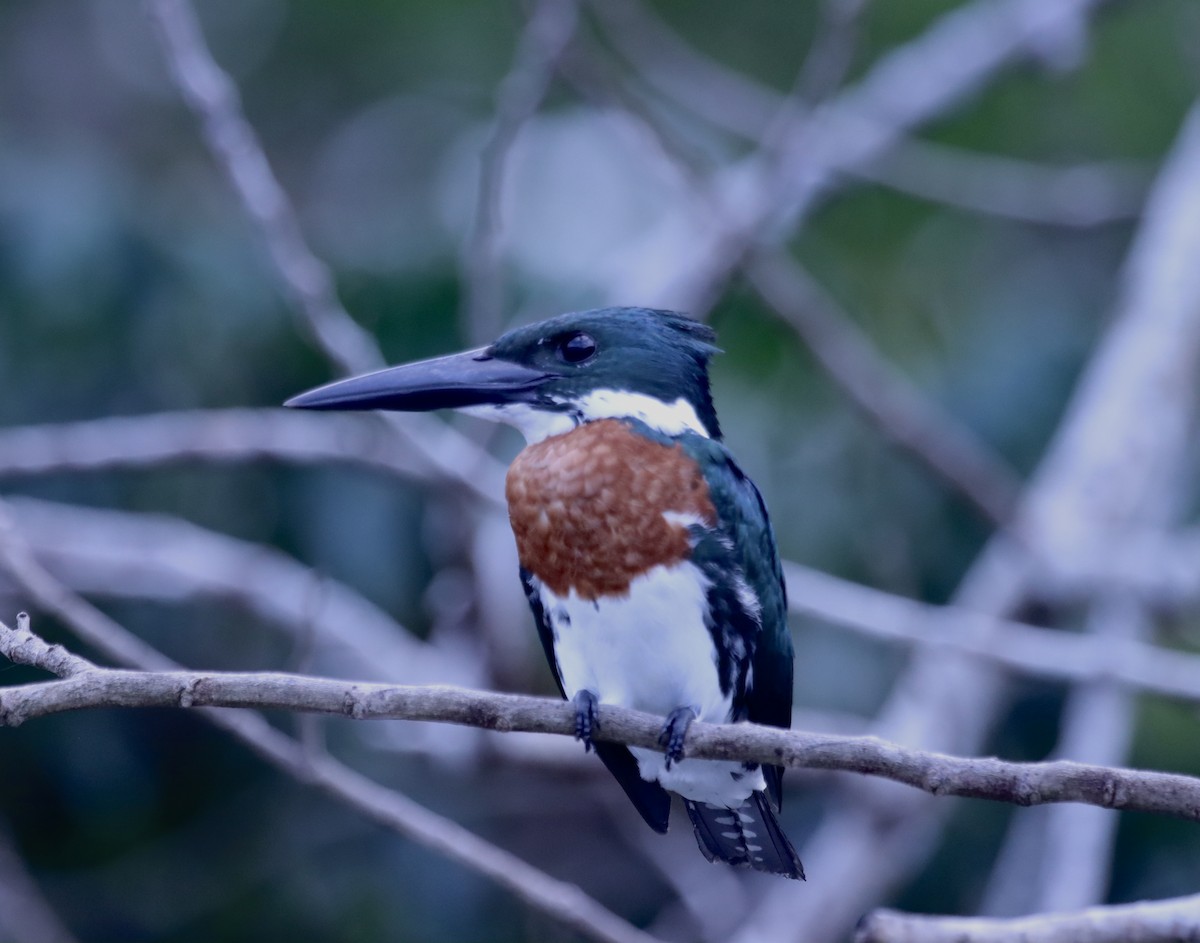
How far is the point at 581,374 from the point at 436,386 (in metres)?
0.30

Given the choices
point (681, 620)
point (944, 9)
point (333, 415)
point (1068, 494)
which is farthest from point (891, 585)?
point (944, 9)

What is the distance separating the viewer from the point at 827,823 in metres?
4.70

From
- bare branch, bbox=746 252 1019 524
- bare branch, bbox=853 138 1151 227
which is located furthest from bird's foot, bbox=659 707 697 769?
bare branch, bbox=853 138 1151 227

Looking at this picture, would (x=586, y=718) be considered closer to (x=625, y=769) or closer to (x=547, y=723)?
(x=547, y=723)

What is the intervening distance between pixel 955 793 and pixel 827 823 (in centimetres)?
294

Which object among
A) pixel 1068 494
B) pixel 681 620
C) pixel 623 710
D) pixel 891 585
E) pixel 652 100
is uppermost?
pixel 652 100

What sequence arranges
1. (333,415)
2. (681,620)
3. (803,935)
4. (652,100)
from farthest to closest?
(652,100) → (333,415) → (803,935) → (681,620)

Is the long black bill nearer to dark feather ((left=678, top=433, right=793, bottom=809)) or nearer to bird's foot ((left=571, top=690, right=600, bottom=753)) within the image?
dark feather ((left=678, top=433, right=793, bottom=809))

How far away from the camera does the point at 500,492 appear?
4.27 meters

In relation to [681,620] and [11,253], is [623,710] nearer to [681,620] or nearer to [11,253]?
[681,620]

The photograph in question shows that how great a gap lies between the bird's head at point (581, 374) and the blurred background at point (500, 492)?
860 mm

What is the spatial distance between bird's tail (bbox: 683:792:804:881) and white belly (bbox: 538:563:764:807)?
0.13 feet

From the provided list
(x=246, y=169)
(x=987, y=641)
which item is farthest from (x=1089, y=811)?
(x=246, y=169)

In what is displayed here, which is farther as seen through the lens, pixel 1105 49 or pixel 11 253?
pixel 1105 49
